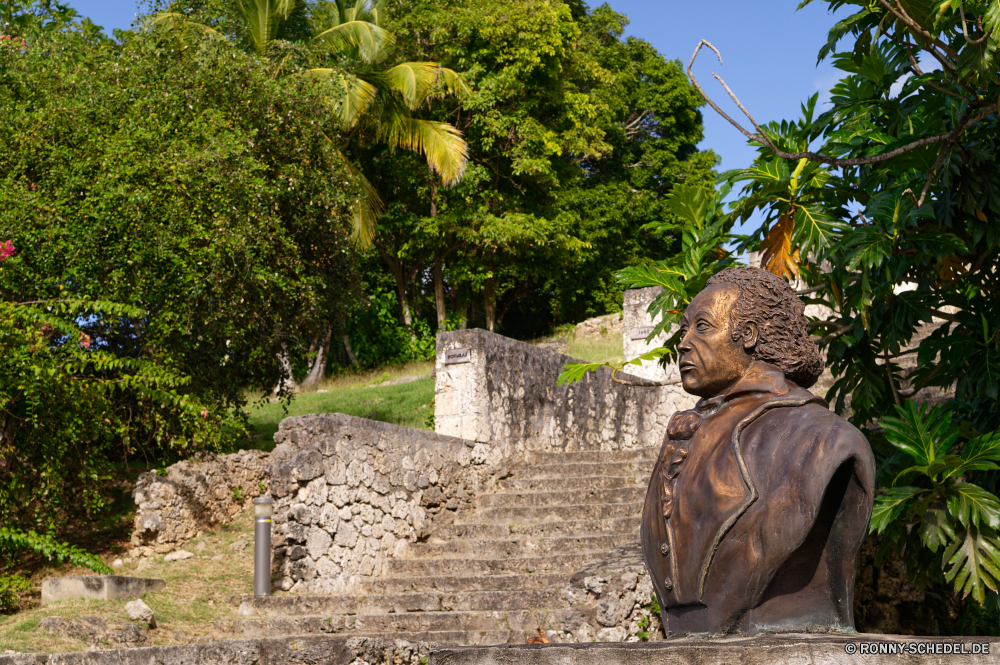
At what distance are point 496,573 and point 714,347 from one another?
665 cm

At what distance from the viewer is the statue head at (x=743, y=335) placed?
295 centimetres

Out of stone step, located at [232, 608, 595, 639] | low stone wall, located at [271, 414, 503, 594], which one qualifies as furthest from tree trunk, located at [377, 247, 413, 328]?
stone step, located at [232, 608, 595, 639]

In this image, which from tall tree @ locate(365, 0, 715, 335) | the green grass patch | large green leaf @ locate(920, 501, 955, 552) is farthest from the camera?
tall tree @ locate(365, 0, 715, 335)

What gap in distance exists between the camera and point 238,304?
12.2 meters

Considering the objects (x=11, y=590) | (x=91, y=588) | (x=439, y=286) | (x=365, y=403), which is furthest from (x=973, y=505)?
(x=439, y=286)

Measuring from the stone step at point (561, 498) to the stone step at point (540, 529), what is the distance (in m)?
0.50

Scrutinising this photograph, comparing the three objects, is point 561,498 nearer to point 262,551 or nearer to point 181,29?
point 262,551

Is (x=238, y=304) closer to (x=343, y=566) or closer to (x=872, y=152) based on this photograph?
(x=343, y=566)

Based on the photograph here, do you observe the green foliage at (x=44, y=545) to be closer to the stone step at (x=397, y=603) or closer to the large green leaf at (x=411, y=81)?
the stone step at (x=397, y=603)

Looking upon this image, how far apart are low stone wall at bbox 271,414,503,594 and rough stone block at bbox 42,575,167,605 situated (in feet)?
4.77

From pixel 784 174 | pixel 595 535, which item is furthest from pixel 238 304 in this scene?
pixel 784 174

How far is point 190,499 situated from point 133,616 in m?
2.93

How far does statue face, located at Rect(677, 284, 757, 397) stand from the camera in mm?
2951

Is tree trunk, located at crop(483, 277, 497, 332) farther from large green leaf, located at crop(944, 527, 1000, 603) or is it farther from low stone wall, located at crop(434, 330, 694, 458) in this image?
large green leaf, located at crop(944, 527, 1000, 603)
